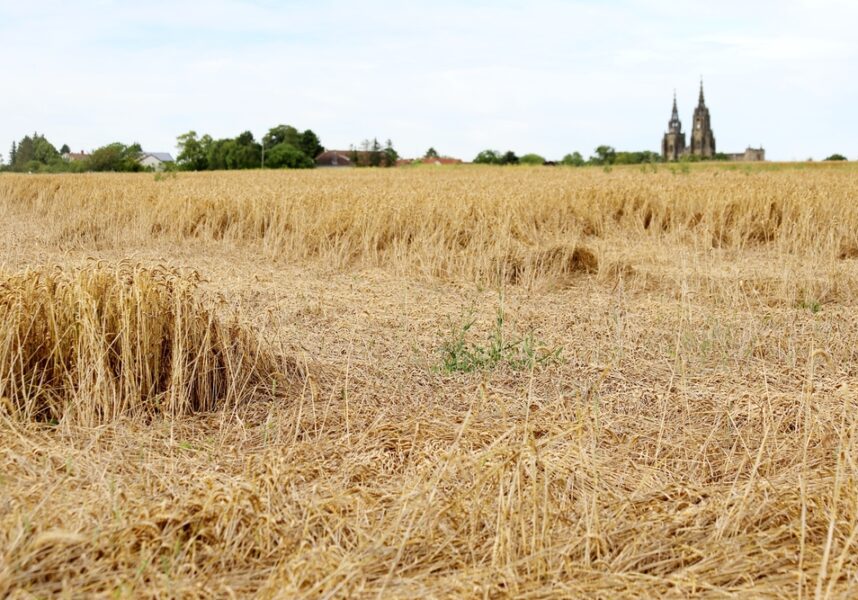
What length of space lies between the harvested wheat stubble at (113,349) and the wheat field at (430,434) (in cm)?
2

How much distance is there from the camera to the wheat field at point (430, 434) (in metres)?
2.36

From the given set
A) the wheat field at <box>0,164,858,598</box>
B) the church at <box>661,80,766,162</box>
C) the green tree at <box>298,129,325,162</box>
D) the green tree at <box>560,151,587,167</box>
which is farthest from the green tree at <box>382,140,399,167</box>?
the wheat field at <box>0,164,858,598</box>

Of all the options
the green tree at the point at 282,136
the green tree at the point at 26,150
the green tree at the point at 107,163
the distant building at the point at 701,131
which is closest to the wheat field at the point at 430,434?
the green tree at the point at 107,163

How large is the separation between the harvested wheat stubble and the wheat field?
0.05 feet

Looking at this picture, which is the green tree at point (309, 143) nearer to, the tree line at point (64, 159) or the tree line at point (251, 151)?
the tree line at point (251, 151)

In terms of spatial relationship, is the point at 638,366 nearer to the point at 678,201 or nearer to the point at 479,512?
the point at 479,512

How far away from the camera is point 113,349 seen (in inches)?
153

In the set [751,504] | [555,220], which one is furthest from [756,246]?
[751,504]

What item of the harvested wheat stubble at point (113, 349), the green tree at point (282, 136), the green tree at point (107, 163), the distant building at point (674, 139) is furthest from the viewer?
the distant building at point (674, 139)

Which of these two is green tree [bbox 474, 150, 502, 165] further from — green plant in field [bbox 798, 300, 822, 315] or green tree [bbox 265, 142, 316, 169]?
green plant in field [bbox 798, 300, 822, 315]

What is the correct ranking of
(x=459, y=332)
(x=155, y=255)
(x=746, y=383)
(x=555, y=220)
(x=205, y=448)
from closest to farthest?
(x=205, y=448) < (x=746, y=383) < (x=459, y=332) < (x=155, y=255) < (x=555, y=220)

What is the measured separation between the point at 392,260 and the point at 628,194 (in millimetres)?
4763

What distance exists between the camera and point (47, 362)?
3836 mm

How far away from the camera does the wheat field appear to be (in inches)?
92.9
